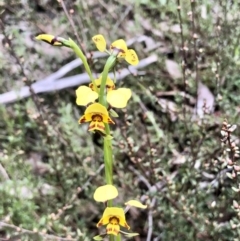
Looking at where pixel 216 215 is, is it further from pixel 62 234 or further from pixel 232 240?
pixel 62 234

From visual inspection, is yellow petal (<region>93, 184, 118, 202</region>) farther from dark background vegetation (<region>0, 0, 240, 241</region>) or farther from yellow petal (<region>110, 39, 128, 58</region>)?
dark background vegetation (<region>0, 0, 240, 241</region>)

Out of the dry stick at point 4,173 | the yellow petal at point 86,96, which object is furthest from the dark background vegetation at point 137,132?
the yellow petal at point 86,96

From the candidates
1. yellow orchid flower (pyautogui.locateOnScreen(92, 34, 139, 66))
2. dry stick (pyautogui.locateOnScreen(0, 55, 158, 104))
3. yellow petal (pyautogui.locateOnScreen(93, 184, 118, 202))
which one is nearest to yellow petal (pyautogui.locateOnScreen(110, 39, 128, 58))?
yellow orchid flower (pyautogui.locateOnScreen(92, 34, 139, 66))

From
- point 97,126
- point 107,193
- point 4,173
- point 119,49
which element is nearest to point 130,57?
point 119,49

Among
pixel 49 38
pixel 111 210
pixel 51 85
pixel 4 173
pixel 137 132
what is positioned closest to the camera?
pixel 49 38

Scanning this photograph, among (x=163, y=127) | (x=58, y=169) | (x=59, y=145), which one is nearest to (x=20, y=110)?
(x=59, y=145)

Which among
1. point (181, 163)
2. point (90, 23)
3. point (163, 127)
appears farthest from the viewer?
point (90, 23)

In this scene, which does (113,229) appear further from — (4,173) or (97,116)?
(4,173)
